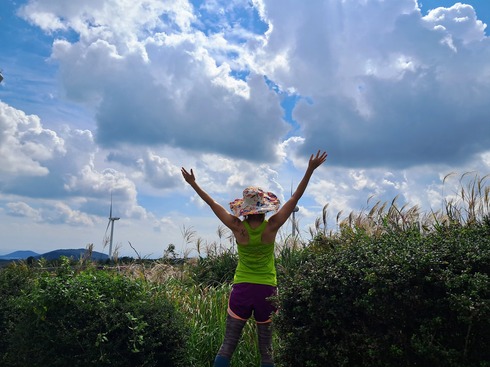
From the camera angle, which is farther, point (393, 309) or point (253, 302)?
point (253, 302)

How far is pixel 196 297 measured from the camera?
7.39 metres

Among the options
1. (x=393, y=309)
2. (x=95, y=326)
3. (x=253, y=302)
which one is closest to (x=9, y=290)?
(x=95, y=326)

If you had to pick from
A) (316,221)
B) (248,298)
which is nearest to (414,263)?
(248,298)

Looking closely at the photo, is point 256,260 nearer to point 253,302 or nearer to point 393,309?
point 253,302

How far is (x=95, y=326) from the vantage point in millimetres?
5730

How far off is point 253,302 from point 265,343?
418mm

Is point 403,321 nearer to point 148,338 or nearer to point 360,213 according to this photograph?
point 148,338

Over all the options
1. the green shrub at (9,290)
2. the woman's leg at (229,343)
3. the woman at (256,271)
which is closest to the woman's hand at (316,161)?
the woman at (256,271)

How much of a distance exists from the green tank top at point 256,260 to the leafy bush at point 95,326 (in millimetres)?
1222

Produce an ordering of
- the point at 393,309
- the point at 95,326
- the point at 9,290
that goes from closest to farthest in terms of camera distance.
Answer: the point at 393,309, the point at 95,326, the point at 9,290

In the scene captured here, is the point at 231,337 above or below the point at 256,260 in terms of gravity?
below

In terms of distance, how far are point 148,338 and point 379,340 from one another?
8.52ft

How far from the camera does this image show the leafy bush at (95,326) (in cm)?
569

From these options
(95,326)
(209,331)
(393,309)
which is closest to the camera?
(393,309)
